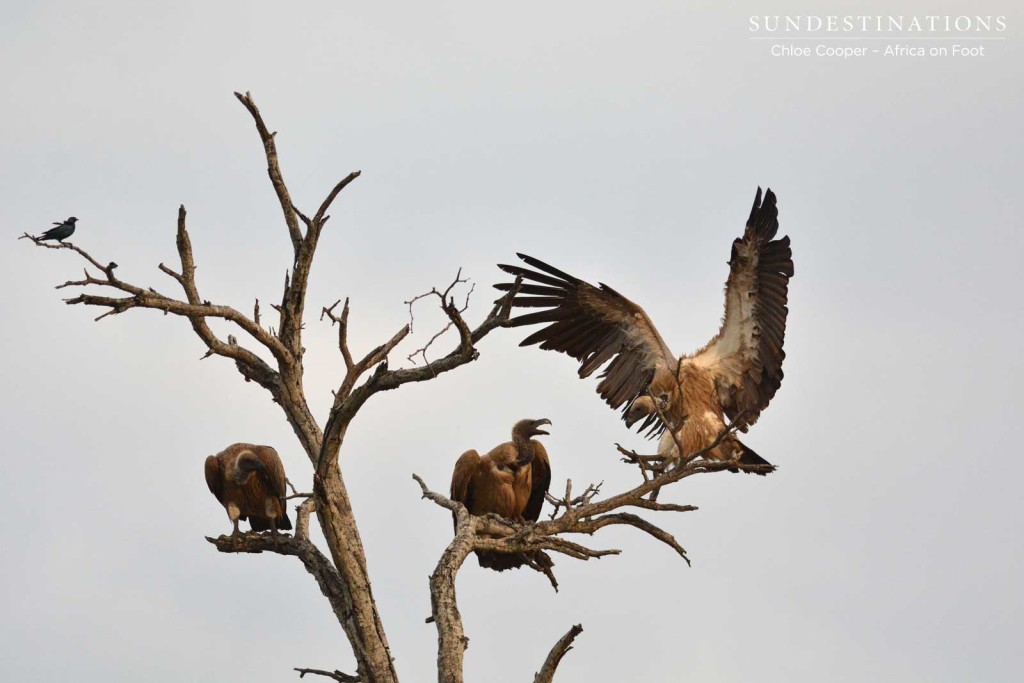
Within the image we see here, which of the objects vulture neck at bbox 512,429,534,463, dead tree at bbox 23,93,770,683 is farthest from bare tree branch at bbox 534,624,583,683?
vulture neck at bbox 512,429,534,463

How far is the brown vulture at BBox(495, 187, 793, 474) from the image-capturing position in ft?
31.3

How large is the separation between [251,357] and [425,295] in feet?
3.64

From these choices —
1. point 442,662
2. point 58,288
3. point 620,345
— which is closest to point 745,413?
point 620,345

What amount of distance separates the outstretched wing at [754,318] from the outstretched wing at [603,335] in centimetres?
37

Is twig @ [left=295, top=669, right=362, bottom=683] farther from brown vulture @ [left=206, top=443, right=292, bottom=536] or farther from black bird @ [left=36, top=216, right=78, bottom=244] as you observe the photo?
black bird @ [left=36, top=216, right=78, bottom=244]

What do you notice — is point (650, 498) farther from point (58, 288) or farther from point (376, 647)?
point (58, 288)

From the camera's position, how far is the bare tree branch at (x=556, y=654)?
6988mm

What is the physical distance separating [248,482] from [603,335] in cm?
284

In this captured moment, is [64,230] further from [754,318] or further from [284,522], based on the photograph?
[754,318]

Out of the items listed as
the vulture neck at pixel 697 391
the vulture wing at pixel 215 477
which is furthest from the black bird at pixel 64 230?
the vulture neck at pixel 697 391

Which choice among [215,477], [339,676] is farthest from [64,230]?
[339,676]

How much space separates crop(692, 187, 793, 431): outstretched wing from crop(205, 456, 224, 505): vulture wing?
11.4ft

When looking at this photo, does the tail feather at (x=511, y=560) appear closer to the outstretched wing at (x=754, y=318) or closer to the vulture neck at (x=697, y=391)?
the vulture neck at (x=697, y=391)

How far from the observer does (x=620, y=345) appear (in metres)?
9.73
